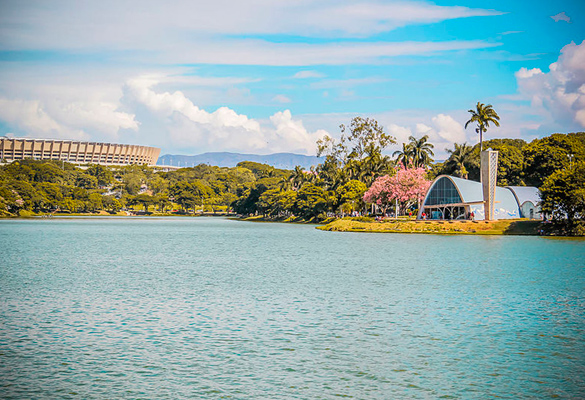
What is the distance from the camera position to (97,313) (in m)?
22.1

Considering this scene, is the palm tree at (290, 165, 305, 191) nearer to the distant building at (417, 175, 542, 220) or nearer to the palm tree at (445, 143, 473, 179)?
the palm tree at (445, 143, 473, 179)

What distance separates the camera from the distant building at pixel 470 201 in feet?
279

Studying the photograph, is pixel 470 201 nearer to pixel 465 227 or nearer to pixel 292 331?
pixel 465 227

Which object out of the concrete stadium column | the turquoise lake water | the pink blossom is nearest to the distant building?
the concrete stadium column

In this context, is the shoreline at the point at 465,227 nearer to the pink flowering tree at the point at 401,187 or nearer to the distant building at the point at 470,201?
the distant building at the point at 470,201

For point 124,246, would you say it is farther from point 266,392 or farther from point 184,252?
point 266,392

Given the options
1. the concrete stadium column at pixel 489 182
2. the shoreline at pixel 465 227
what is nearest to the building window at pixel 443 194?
the concrete stadium column at pixel 489 182

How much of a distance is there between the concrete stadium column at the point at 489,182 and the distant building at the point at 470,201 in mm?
1251

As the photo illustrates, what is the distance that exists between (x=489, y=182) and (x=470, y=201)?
17.2 ft

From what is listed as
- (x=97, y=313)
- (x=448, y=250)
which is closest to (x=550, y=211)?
(x=448, y=250)

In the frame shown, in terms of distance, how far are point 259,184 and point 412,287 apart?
13352cm

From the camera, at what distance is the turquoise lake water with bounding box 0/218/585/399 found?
44.9 ft

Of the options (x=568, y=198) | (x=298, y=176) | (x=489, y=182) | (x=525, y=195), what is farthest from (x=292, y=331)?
(x=298, y=176)

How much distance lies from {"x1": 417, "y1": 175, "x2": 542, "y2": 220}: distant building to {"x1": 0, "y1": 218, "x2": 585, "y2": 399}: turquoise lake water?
47286 mm
